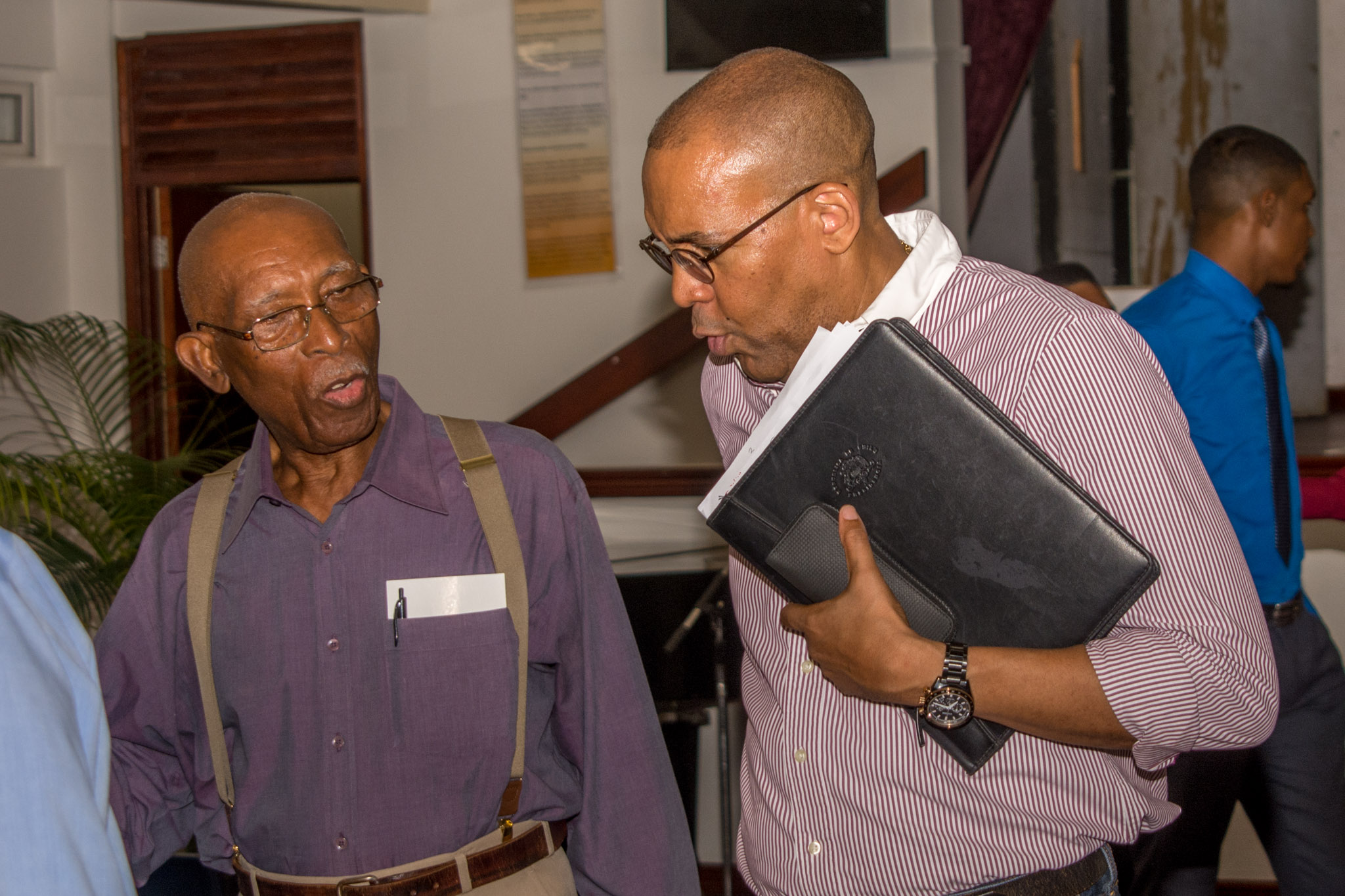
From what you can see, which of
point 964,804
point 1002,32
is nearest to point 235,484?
point 964,804

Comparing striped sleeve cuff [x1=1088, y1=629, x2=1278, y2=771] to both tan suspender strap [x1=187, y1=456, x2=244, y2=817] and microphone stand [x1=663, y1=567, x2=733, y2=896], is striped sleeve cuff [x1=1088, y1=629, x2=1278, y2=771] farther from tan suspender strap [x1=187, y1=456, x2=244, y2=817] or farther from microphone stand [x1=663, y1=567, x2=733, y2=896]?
microphone stand [x1=663, y1=567, x2=733, y2=896]

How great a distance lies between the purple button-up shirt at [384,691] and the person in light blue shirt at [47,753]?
673 mm

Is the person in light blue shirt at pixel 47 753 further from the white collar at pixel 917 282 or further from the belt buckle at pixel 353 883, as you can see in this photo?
the white collar at pixel 917 282

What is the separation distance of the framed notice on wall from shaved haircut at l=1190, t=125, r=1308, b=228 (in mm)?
2185

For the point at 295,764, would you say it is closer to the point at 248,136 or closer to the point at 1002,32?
the point at 248,136

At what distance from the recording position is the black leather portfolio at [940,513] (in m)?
0.96

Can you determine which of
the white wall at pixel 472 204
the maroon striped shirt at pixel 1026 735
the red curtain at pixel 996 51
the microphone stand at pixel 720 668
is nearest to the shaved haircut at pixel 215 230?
the maroon striped shirt at pixel 1026 735

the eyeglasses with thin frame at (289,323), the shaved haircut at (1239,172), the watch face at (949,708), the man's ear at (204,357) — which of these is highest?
the shaved haircut at (1239,172)

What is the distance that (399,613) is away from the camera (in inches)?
55.6


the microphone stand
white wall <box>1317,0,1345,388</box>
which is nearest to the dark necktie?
the microphone stand

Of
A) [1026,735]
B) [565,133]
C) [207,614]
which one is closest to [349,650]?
[207,614]

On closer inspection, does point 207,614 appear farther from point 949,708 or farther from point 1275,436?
point 1275,436

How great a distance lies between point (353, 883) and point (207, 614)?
1.29 feet

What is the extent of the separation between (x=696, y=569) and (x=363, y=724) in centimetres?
159
